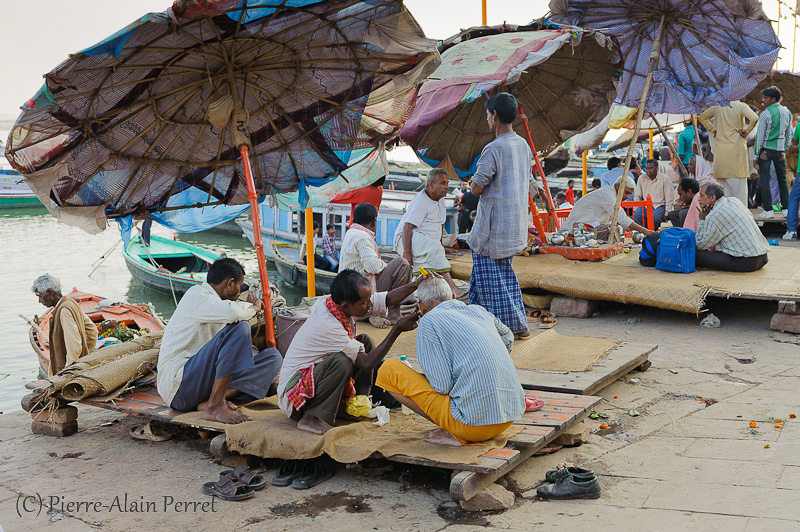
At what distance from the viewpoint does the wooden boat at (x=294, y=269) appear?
16.0 metres

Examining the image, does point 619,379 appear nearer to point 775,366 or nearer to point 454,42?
point 775,366

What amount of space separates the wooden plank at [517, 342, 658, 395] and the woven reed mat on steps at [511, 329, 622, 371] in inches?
3.9

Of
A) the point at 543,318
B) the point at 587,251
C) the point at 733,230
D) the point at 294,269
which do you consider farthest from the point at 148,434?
the point at 294,269

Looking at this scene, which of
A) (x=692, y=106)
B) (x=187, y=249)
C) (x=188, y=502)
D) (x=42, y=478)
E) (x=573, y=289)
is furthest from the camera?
(x=187, y=249)

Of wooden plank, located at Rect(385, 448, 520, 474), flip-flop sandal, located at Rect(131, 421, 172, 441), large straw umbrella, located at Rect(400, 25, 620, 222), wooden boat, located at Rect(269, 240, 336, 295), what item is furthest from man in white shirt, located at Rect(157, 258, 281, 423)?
wooden boat, located at Rect(269, 240, 336, 295)

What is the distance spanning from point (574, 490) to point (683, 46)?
811 centimetres

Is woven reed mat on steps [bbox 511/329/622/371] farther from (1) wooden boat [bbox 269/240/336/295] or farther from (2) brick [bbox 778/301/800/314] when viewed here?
(1) wooden boat [bbox 269/240/336/295]

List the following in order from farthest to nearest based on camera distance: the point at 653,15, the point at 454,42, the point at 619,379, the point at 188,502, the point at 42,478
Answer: the point at 653,15
the point at 454,42
the point at 619,379
the point at 42,478
the point at 188,502

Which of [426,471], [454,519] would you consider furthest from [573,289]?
[454,519]

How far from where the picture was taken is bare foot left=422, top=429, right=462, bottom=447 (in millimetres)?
3844

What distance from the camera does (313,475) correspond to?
4109 millimetres

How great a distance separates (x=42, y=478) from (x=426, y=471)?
2.49m

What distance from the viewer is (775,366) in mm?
5742

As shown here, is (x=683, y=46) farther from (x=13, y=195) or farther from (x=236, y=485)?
(x=13, y=195)
